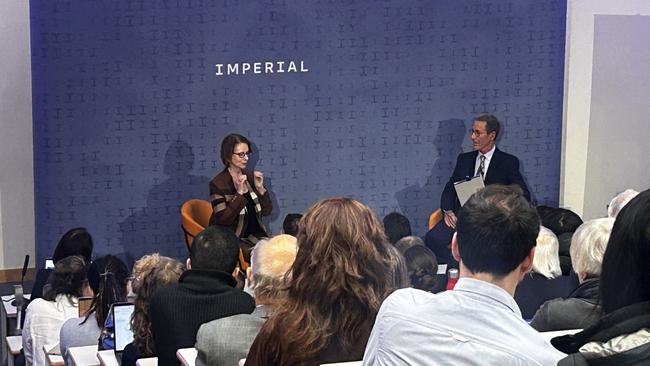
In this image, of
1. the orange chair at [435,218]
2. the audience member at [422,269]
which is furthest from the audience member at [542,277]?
the orange chair at [435,218]

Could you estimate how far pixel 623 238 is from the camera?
2039 millimetres

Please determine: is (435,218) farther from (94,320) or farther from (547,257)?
(94,320)

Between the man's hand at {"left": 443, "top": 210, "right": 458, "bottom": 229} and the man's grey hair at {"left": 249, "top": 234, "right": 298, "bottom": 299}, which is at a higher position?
the man's grey hair at {"left": 249, "top": 234, "right": 298, "bottom": 299}

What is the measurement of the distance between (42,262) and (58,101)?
1421mm

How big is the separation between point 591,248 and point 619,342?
1.74 m

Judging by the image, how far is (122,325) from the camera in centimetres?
479

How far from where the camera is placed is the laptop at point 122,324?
473 centimetres

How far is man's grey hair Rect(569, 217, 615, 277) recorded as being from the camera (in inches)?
145

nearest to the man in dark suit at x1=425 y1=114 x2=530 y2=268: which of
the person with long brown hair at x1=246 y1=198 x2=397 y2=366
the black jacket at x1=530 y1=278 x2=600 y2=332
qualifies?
the black jacket at x1=530 y1=278 x2=600 y2=332

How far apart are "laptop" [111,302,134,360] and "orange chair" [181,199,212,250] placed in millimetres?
3540

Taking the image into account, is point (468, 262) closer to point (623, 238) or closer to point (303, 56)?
point (623, 238)

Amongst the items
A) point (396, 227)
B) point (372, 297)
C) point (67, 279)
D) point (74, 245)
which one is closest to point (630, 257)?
point (372, 297)

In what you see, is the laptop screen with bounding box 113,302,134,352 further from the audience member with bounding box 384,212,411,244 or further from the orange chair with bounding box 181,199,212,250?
the orange chair with bounding box 181,199,212,250

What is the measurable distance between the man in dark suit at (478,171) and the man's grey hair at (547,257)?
3.58 meters
